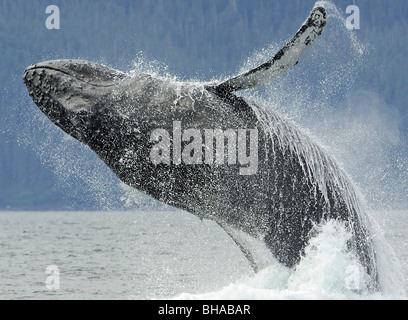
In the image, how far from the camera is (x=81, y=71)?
29.9 ft

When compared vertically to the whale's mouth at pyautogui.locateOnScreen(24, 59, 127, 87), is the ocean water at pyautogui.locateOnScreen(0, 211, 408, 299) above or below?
below

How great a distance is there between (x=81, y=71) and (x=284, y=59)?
2512 millimetres

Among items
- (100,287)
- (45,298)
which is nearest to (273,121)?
(45,298)

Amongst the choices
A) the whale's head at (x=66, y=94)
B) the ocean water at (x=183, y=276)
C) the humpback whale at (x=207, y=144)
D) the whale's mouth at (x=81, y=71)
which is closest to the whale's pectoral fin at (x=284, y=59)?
the humpback whale at (x=207, y=144)

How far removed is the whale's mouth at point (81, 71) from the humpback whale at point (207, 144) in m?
0.01

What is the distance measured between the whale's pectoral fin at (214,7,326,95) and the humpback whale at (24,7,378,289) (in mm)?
12

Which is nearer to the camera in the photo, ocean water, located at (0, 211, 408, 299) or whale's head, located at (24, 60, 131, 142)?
whale's head, located at (24, 60, 131, 142)

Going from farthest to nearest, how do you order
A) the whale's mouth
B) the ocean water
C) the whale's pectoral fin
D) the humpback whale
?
the ocean water
the whale's mouth
the humpback whale
the whale's pectoral fin

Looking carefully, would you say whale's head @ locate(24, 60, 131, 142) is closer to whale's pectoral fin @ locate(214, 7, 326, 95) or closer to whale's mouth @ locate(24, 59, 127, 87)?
whale's mouth @ locate(24, 59, 127, 87)

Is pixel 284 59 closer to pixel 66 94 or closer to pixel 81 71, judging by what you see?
pixel 81 71

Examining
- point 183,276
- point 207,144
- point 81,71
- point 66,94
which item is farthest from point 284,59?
point 183,276

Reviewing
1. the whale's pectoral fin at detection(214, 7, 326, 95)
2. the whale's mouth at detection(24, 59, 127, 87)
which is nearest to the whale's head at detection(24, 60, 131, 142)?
the whale's mouth at detection(24, 59, 127, 87)

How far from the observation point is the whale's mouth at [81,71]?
893 centimetres

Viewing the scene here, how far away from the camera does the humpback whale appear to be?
28.8 feet
